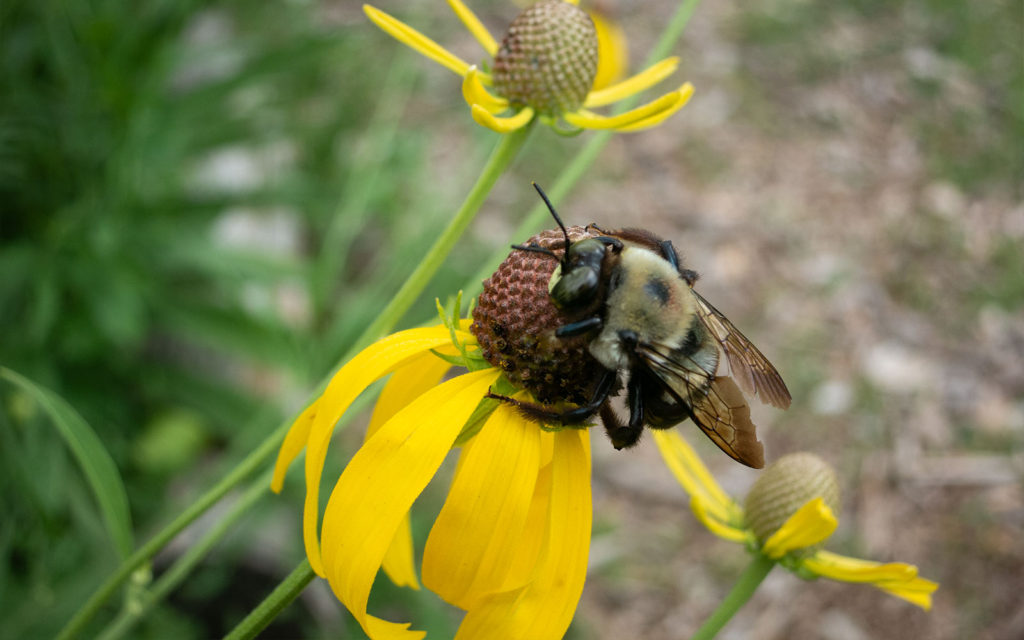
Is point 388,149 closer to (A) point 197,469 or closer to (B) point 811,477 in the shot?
(A) point 197,469

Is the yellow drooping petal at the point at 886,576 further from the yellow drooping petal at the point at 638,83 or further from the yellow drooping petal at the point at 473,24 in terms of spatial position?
the yellow drooping petal at the point at 473,24

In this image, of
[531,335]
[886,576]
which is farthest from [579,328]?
[886,576]

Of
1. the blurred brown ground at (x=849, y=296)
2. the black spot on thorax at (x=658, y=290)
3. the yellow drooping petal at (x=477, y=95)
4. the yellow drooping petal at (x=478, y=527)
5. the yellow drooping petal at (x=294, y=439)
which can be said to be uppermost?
A: the yellow drooping petal at (x=477, y=95)

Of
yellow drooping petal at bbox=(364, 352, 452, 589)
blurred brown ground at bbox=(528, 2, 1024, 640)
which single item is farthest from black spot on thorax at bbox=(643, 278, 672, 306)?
blurred brown ground at bbox=(528, 2, 1024, 640)

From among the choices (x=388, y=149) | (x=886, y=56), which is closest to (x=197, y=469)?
(x=388, y=149)

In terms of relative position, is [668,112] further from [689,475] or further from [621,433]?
[689,475]

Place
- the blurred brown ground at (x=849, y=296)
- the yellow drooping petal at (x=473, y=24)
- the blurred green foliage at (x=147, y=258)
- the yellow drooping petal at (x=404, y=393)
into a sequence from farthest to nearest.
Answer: the blurred brown ground at (x=849, y=296) → the blurred green foliage at (x=147, y=258) → the yellow drooping petal at (x=473, y=24) → the yellow drooping petal at (x=404, y=393)

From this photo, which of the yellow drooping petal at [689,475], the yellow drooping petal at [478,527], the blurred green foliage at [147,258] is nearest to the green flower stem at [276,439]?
the yellow drooping petal at [478,527]
